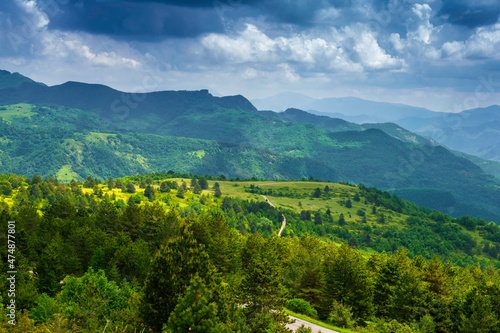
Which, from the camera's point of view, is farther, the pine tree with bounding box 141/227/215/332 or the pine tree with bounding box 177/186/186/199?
the pine tree with bounding box 177/186/186/199

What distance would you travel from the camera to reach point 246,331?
31.8 meters

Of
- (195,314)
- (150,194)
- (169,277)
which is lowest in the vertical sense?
(150,194)

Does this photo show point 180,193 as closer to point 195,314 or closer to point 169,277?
point 169,277

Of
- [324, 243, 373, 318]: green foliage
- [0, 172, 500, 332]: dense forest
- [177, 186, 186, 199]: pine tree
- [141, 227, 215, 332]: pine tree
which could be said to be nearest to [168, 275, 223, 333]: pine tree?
[0, 172, 500, 332]: dense forest

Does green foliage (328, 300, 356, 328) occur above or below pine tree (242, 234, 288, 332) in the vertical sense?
below

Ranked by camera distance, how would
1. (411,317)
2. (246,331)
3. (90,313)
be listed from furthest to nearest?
(411,317) < (90,313) < (246,331)

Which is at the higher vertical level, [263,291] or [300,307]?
[263,291]

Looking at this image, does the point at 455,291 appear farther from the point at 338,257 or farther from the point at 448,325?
the point at 338,257

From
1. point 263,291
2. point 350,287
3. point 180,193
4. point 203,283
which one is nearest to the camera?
point 203,283

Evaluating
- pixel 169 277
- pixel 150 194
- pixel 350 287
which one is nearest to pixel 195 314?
pixel 169 277

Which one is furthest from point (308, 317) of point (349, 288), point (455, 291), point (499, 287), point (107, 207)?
point (107, 207)

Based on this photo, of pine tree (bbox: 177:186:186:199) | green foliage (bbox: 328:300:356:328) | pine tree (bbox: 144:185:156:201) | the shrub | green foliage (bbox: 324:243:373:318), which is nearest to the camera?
green foliage (bbox: 328:300:356:328)

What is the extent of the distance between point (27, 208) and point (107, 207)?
49.8 ft

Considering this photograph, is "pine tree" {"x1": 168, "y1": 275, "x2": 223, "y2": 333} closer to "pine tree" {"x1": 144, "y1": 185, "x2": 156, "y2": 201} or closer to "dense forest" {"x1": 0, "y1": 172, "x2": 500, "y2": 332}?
"dense forest" {"x1": 0, "y1": 172, "x2": 500, "y2": 332}
